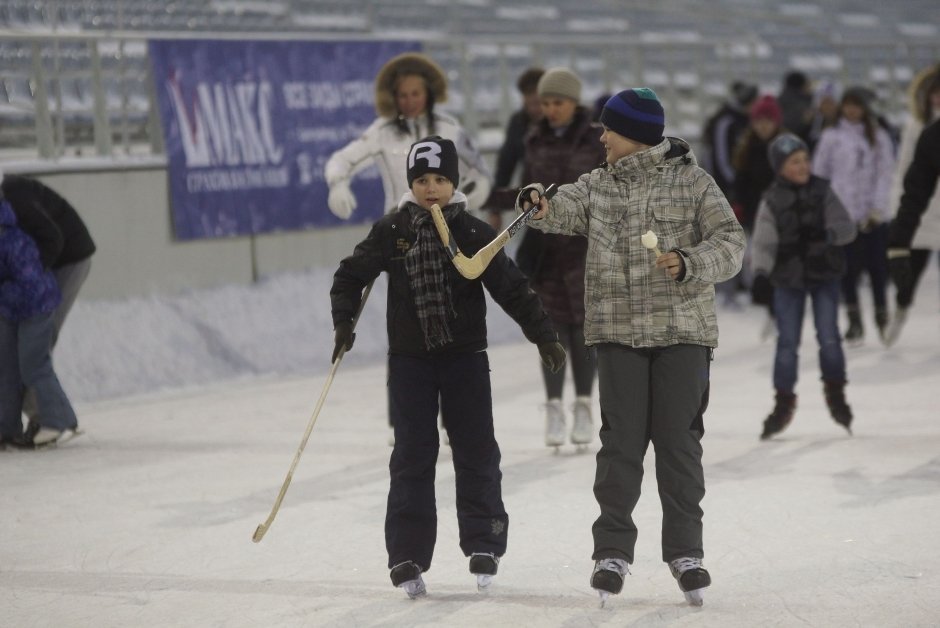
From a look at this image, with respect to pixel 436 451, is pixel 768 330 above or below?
below

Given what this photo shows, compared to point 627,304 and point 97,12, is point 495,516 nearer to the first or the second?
point 627,304

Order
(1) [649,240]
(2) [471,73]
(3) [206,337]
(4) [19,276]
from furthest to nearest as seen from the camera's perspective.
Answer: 1. (2) [471,73]
2. (3) [206,337]
3. (4) [19,276]
4. (1) [649,240]

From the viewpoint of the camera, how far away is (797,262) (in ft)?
25.9

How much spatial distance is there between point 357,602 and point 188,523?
1579mm

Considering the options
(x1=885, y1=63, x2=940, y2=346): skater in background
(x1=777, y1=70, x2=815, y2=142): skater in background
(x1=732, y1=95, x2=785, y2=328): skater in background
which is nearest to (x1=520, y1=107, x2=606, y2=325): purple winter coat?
(x1=885, y1=63, x2=940, y2=346): skater in background

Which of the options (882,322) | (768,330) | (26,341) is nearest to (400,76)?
(26,341)

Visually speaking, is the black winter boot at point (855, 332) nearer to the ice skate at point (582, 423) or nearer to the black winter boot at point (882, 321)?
the black winter boot at point (882, 321)

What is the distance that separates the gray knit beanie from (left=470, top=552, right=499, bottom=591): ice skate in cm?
323

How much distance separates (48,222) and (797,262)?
379 cm

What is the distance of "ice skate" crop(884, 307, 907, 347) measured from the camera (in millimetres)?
9766

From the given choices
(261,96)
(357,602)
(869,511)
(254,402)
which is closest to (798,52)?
(261,96)

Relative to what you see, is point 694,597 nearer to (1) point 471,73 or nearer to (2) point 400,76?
(2) point 400,76

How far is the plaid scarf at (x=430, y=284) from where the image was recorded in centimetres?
498

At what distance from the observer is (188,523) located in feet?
20.8
